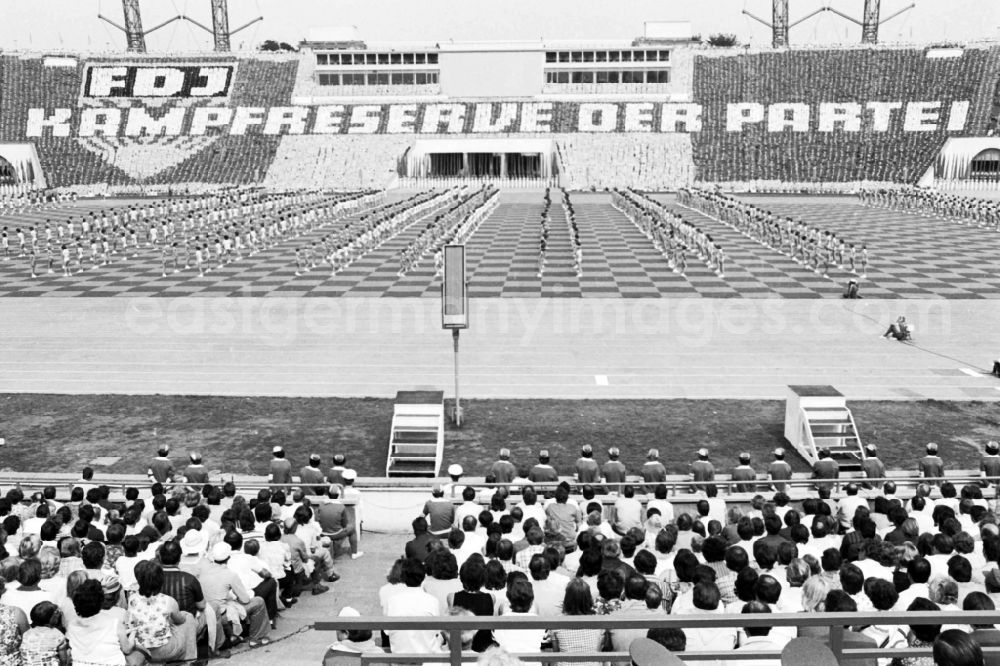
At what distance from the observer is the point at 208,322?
23.9m

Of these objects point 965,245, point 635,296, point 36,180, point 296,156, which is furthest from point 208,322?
point 36,180

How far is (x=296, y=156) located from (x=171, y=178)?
1087 cm

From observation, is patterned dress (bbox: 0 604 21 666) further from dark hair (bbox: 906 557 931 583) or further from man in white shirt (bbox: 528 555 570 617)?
dark hair (bbox: 906 557 931 583)

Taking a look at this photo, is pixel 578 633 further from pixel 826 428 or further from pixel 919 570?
pixel 826 428

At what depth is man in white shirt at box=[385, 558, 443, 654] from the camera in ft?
19.5

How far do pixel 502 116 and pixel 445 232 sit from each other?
4781 cm

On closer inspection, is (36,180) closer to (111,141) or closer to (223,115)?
(111,141)

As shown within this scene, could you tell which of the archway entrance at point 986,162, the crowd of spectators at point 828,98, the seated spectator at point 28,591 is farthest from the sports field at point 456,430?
the archway entrance at point 986,162

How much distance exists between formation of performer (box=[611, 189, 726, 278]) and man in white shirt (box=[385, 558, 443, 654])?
86.7 ft

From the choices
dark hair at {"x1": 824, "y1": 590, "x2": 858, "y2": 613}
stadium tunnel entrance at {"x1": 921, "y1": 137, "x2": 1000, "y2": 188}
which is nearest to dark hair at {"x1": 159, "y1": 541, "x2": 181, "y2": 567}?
dark hair at {"x1": 824, "y1": 590, "x2": 858, "y2": 613}

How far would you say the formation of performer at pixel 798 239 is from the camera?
3275 centimetres

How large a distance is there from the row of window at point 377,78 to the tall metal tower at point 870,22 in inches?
1912

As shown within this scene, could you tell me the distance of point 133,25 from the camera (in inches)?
4092

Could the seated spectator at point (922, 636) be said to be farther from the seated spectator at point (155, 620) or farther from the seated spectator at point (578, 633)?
the seated spectator at point (155, 620)
